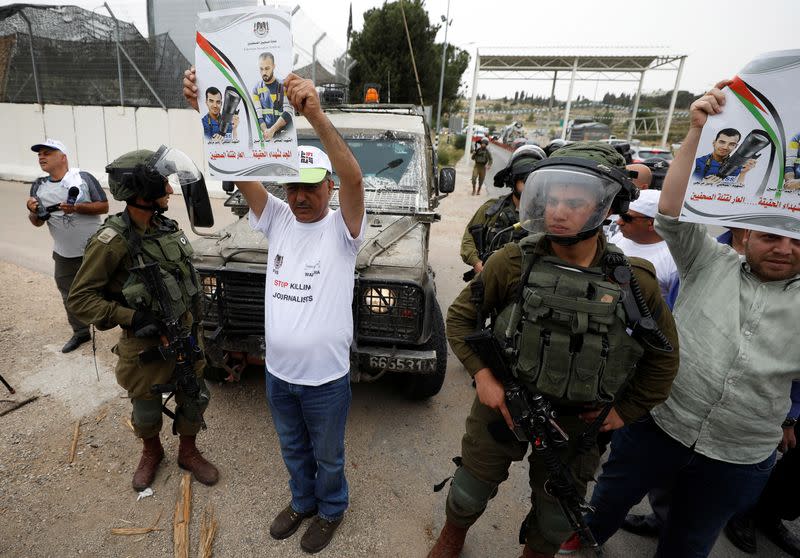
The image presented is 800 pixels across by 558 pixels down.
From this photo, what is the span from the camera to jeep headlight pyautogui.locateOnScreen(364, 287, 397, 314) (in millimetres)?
2705

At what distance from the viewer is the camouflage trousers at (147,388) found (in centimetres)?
233

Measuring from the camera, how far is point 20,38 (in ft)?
37.1

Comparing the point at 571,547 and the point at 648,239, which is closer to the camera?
the point at 571,547

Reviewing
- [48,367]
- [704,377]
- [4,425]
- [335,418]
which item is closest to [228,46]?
[335,418]

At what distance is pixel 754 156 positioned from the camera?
56.6 inches

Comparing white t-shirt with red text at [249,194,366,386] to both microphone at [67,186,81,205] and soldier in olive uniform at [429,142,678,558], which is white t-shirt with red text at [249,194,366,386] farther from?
microphone at [67,186,81,205]

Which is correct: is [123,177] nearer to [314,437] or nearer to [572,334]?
[314,437]

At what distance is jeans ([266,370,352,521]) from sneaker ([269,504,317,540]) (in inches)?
1.7

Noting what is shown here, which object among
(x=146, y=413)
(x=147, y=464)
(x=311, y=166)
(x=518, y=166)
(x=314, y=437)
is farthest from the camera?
(x=518, y=166)

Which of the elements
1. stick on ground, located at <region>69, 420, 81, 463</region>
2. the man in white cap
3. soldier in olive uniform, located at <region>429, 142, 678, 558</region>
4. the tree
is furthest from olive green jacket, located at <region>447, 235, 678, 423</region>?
the tree

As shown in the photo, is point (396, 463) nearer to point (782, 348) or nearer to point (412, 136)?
point (782, 348)

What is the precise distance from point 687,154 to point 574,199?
1.67 feet

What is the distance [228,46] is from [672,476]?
2641 millimetres

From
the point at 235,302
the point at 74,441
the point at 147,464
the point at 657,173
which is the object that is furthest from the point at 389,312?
the point at 657,173
